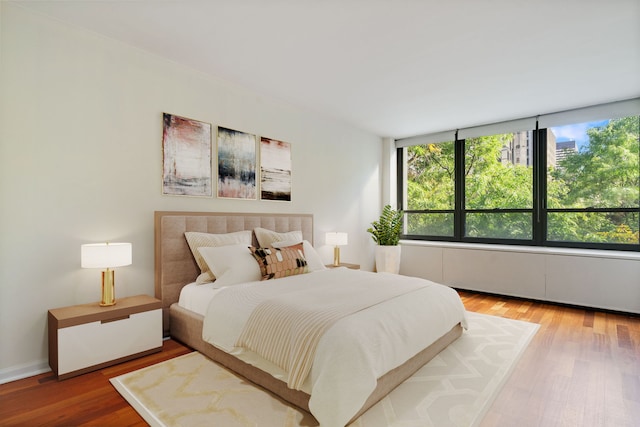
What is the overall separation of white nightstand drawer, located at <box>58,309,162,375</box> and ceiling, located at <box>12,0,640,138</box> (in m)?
2.25

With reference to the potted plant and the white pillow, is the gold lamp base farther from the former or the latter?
the potted plant

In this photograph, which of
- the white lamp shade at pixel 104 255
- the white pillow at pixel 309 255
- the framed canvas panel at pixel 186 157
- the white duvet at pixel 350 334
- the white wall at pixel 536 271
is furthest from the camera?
the white wall at pixel 536 271

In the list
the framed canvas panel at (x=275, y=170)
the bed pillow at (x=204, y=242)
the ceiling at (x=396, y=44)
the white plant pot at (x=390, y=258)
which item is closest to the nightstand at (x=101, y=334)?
the bed pillow at (x=204, y=242)

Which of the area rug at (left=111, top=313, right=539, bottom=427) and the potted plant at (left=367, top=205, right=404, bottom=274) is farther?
the potted plant at (left=367, top=205, right=404, bottom=274)

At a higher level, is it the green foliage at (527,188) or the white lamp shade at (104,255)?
the green foliage at (527,188)

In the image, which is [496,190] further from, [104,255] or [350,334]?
[104,255]

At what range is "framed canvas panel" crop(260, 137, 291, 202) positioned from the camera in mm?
3900

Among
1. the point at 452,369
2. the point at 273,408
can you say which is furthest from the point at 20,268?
the point at 452,369

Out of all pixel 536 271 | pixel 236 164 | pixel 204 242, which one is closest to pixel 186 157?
pixel 236 164

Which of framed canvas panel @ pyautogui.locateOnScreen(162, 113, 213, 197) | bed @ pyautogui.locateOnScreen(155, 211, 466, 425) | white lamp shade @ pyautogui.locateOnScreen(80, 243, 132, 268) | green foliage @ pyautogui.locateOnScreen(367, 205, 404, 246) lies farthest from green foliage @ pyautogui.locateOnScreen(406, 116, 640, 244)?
white lamp shade @ pyautogui.locateOnScreen(80, 243, 132, 268)

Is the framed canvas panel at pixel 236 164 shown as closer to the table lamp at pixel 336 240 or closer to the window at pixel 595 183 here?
the table lamp at pixel 336 240

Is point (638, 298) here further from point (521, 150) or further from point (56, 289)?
point (56, 289)

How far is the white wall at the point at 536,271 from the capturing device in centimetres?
382

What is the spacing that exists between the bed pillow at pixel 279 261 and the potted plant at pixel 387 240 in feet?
7.60
